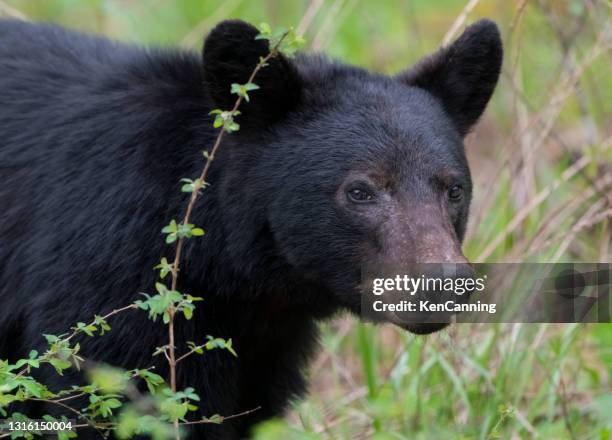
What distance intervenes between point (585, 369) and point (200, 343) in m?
2.25

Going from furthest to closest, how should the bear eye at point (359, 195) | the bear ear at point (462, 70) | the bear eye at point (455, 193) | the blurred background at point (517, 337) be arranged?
the blurred background at point (517, 337) < the bear ear at point (462, 70) < the bear eye at point (455, 193) < the bear eye at point (359, 195)

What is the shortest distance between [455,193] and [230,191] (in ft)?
2.98

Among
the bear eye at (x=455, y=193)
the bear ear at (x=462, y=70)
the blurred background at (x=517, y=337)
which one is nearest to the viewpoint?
the bear eye at (x=455, y=193)

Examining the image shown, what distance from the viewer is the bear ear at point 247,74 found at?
4516 mm

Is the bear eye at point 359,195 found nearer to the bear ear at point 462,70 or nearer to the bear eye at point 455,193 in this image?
the bear eye at point 455,193

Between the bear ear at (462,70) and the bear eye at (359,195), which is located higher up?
the bear ear at (462,70)

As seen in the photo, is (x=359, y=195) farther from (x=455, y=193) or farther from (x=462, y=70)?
(x=462, y=70)

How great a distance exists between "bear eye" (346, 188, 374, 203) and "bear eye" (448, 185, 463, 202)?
348 millimetres

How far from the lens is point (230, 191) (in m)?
4.70

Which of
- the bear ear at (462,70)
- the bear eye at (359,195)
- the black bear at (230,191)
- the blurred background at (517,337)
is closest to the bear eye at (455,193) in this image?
the black bear at (230,191)

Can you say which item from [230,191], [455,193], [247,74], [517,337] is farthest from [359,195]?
[517,337]

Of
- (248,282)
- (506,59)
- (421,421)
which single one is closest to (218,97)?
(248,282)

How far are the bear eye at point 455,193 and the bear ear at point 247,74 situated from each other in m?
0.75

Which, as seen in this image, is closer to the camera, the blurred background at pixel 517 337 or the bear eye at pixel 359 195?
the bear eye at pixel 359 195
